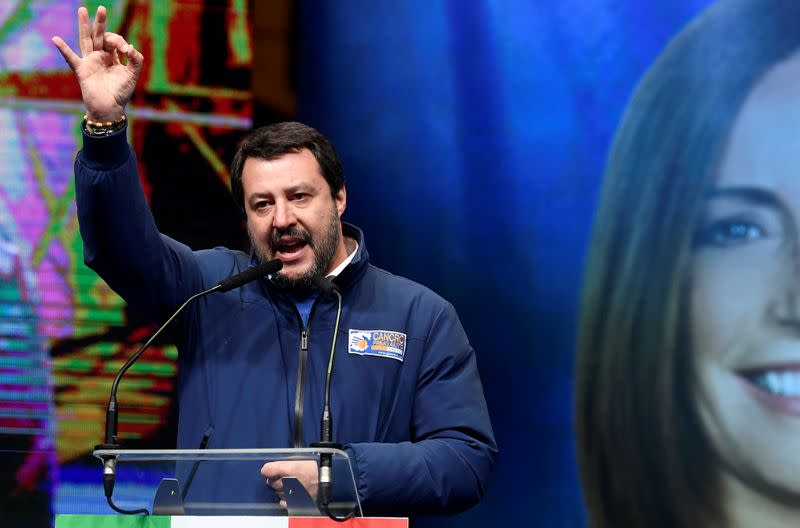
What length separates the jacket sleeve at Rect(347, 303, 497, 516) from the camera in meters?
2.15

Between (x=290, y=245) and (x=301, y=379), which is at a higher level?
(x=290, y=245)

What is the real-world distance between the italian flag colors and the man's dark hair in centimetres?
109

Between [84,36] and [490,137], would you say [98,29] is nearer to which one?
[84,36]

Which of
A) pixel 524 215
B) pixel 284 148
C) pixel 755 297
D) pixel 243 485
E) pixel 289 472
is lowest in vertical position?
pixel 243 485

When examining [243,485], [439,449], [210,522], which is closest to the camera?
[210,522]

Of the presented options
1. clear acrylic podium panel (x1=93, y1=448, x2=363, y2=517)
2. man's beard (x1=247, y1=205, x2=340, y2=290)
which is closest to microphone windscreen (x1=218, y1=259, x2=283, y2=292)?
man's beard (x1=247, y1=205, x2=340, y2=290)

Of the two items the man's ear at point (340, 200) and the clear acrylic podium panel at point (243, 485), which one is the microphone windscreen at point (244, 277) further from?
the man's ear at point (340, 200)

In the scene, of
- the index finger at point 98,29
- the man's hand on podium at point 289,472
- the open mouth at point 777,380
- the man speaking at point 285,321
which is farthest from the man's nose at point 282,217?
the open mouth at point 777,380

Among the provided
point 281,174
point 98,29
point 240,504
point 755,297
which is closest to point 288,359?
point 281,174

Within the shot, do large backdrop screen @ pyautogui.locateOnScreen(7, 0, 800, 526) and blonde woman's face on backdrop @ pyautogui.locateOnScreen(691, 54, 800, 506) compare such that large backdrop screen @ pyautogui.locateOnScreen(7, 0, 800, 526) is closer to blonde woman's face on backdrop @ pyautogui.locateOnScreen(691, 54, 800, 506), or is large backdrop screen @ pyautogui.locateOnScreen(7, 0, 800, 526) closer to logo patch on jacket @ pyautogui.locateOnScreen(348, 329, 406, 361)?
blonde woman's face on backdrop @ pyautogui.locateOnScreen(691, 54, 800, 506)

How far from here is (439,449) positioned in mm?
2328

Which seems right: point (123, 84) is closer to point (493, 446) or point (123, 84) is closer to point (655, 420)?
point (493, 446)

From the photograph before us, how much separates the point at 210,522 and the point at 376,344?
0.86 meters

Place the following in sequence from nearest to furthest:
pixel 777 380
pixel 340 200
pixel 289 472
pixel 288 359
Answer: pixel 289 472 → pixel 288 359 → pixel 340 200 → pixel 777 380
